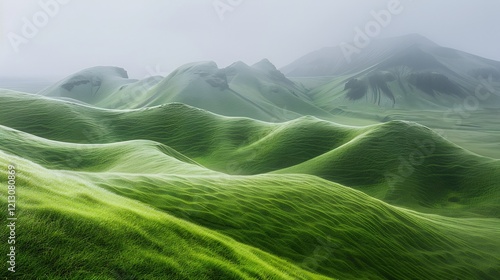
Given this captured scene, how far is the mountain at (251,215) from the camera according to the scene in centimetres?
1087

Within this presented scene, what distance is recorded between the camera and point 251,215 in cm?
2288

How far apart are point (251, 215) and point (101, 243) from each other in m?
13.1

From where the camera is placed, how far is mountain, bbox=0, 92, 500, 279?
10867mm

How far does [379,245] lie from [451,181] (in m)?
60.7

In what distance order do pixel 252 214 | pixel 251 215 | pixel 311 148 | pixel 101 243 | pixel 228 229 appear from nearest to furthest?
pixel 101 243 < pixel 228 229 < pixel 251 215 < pixel 252 214 < pixel 311 148

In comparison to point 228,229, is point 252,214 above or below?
below

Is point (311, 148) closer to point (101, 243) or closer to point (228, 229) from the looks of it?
point (228, 229)

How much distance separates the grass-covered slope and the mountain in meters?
0.04

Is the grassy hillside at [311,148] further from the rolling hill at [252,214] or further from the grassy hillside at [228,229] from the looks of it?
the grassy hillside at [228,229]

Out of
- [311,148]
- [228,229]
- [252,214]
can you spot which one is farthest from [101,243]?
[311,148]

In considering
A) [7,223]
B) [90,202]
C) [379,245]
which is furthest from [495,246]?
[7,223]

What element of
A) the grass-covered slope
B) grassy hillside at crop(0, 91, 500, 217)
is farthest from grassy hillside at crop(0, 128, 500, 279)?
grassy hillside at crop(0, 91, 500, 217)

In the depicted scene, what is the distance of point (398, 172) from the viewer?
77875 mm

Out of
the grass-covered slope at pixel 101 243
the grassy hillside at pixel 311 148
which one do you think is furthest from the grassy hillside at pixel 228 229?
the grassy hillside at pixel 311 148
